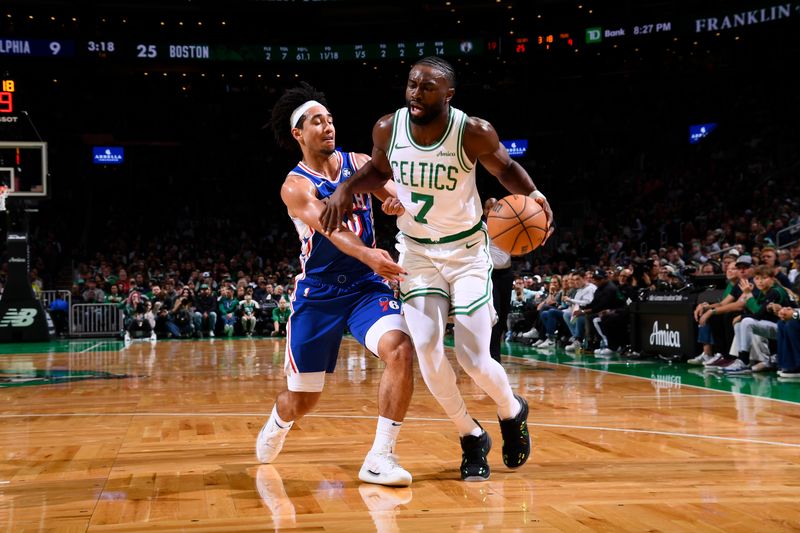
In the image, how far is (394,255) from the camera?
2538 centimetres

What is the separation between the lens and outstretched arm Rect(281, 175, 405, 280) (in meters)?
3.92

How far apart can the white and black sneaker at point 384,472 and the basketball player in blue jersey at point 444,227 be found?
35 cm

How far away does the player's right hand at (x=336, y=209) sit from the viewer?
161 inches

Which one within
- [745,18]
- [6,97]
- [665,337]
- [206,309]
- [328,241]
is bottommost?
[665,337]

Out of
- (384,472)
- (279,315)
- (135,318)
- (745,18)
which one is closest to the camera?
Answer: (384,472)

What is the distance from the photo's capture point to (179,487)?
3.91 meters

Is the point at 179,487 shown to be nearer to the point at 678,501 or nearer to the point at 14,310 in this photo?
the point at 678,501

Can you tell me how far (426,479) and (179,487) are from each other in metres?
1.15

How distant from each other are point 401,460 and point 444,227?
132 centimetres

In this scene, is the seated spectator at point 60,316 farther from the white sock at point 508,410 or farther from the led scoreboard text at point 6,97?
the white sock at point 508,410

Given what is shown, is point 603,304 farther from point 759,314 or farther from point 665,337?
point 759,314

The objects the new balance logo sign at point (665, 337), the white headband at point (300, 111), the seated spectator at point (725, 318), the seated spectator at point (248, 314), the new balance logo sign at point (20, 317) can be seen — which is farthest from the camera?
the seated spectator at point (248, 314)

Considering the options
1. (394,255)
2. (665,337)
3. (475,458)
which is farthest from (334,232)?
(394,255)

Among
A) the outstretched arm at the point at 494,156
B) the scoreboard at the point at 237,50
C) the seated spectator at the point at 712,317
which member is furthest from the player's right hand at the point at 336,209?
the scoreboard at the point at 237,50
